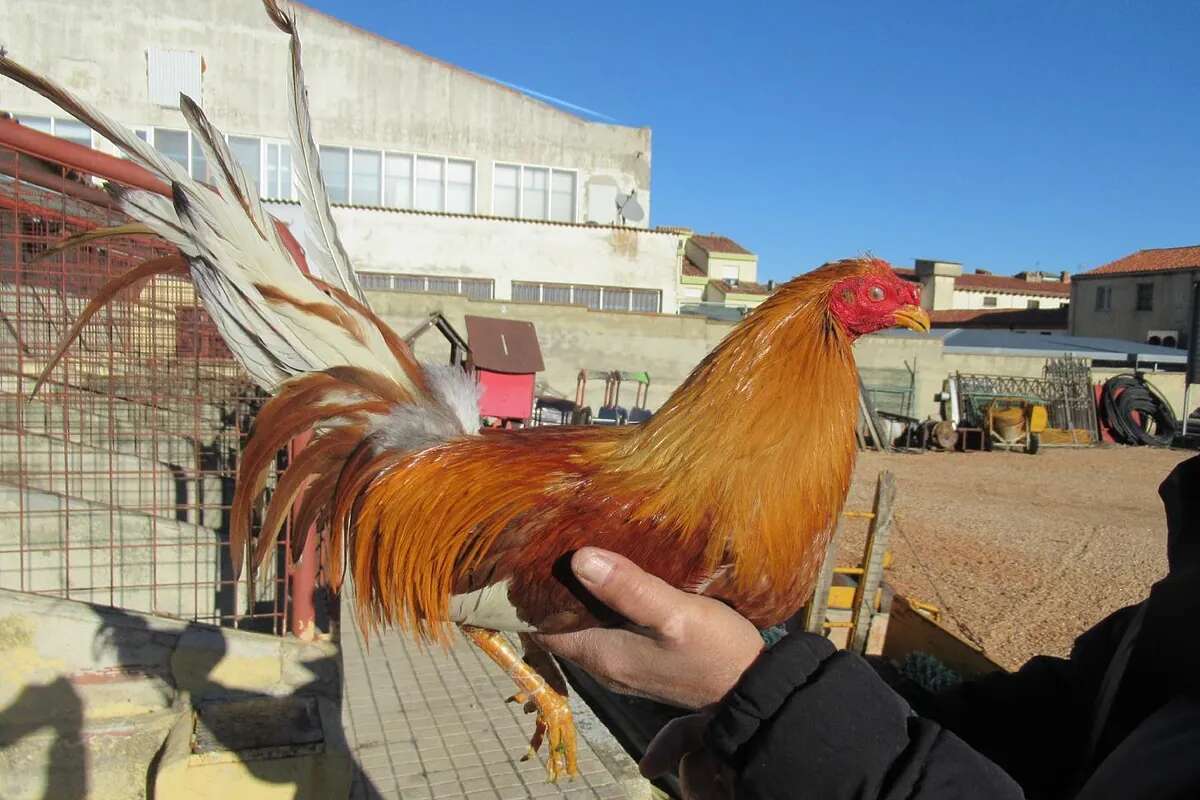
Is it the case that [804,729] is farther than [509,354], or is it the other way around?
[509,354]

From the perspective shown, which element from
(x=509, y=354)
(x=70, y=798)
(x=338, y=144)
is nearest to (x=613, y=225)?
(x=338, y=144)

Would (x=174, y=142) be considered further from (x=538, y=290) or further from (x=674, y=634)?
(x=674, y=634)

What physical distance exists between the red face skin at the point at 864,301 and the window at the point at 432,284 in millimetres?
18952

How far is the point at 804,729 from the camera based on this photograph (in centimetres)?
104

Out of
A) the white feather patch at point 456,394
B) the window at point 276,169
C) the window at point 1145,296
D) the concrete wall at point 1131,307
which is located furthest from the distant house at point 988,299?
the white feather patch at point 456,394

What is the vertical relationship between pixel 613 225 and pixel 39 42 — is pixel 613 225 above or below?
below

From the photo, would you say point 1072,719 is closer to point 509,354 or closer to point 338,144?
point 509,354

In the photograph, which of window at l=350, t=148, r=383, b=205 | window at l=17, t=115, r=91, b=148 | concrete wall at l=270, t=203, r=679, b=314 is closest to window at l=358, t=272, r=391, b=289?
concrete wall at l=270, t=203, r=679, b=314

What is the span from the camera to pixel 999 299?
46.8 metres

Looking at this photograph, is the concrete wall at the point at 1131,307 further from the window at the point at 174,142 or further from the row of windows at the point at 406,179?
the window at the point at 174,142

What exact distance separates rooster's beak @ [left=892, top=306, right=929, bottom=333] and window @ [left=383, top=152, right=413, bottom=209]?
69.8 ft

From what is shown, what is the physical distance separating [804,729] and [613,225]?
71.5 feet

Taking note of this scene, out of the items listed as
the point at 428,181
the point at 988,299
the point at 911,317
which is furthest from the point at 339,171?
the point at 988,299

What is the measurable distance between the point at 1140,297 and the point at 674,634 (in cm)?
4109
